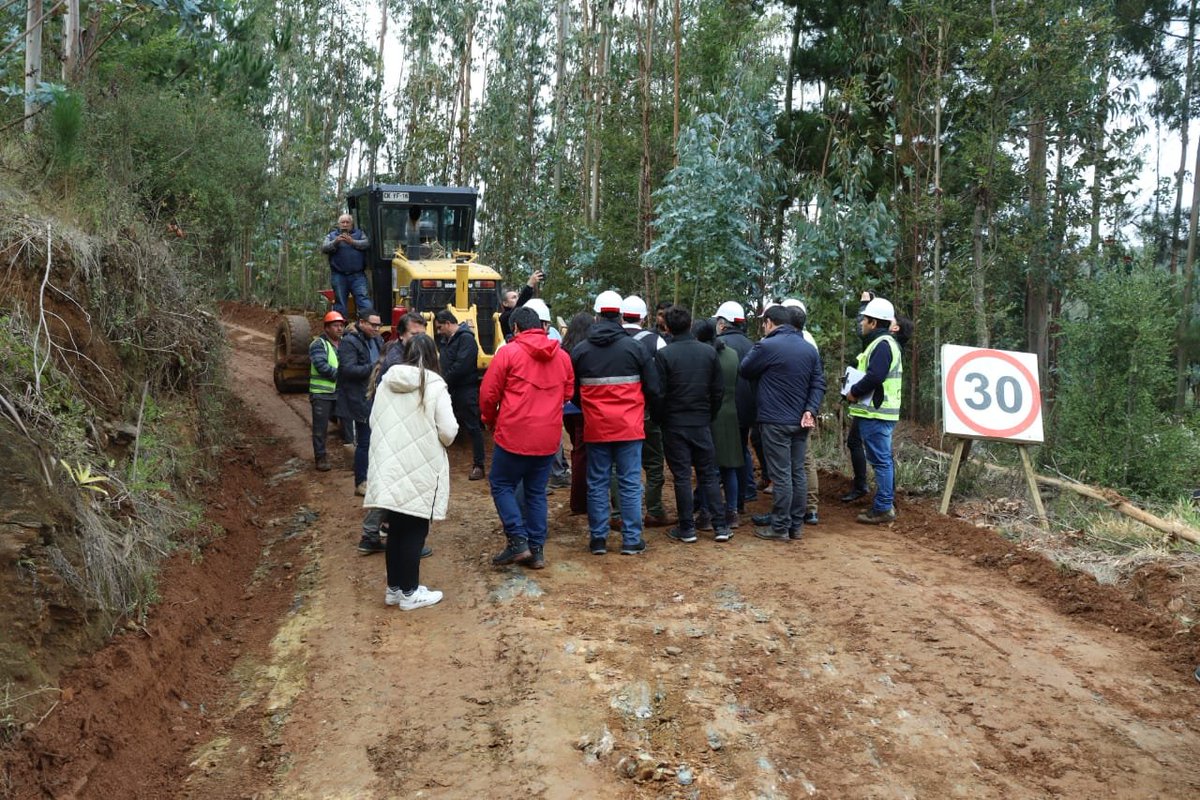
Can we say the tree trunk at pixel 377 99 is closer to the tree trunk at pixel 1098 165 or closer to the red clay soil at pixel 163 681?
the tree trunk at pixel 1098 165

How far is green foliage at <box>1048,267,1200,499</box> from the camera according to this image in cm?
1266

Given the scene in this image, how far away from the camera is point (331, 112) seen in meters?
42.1

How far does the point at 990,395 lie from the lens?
9.60 meters

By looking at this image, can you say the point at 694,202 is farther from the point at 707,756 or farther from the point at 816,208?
the point at 707,756

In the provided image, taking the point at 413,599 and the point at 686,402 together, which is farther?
the point at 686,402

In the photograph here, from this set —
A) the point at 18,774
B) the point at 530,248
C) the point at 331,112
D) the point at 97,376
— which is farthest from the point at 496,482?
the point at 331,112

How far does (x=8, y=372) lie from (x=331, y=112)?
38.2 metres

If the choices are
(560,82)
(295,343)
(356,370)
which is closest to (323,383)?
(356,370)

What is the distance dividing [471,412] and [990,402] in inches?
207

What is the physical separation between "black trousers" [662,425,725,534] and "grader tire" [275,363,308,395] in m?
8.64

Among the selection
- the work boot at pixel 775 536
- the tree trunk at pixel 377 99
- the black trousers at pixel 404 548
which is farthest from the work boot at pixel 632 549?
the tree trunk at pixel 377 99

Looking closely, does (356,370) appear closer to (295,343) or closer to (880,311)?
(295,343)

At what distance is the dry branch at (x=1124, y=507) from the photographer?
328 inches

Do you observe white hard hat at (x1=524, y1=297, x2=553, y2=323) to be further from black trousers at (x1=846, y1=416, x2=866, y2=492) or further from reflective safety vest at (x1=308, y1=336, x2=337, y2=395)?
reflective safety vest at (x1=308, y1=336, x2=337, y2=395)
